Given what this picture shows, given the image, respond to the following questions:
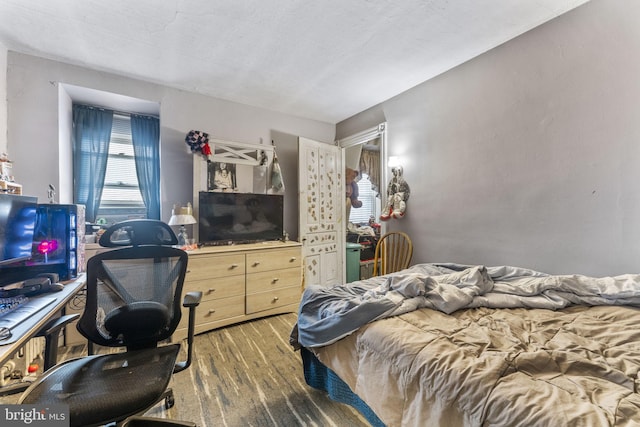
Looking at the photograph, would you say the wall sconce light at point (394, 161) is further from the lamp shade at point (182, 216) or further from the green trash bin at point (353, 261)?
the lamp shade at point (182, 216)

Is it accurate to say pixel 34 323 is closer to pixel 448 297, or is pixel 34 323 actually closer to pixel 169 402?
pixel 169 402

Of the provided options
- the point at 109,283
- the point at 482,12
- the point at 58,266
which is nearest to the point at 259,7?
the point at 482,12

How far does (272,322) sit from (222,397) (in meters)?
1.14

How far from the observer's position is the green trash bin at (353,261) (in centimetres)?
399

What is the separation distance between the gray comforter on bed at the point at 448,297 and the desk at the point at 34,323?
3.80 feet

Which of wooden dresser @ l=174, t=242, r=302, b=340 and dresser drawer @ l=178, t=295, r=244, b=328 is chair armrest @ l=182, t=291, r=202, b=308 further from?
dresser drawer @ l=178, t=295, r=244, b=328

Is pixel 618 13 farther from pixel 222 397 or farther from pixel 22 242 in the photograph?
pixel 22 242

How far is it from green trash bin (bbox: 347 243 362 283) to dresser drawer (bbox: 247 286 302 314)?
112 cm

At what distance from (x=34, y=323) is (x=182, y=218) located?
157cm

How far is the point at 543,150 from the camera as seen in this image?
1.97 m

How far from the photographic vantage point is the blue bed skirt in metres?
1.26

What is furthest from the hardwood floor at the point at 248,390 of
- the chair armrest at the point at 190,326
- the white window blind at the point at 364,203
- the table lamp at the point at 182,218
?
the white window blind at the point at 364,203

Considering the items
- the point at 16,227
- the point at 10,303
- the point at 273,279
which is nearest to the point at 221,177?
the point at 273,279

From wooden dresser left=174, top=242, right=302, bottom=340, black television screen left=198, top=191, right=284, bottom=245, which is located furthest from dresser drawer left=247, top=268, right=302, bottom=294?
black television screen left=198, top=191, right=284, bottom=245
